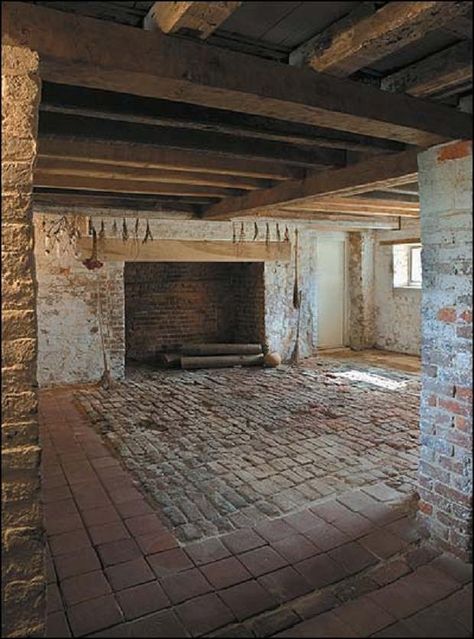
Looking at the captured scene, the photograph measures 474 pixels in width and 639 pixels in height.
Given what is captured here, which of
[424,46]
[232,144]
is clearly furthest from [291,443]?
[424,46]

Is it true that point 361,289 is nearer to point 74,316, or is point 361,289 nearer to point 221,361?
point 221,361

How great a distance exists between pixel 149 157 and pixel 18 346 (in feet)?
6.46

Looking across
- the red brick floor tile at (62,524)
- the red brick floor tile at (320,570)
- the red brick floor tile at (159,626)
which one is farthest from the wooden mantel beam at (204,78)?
the red brick floor tile at (62,524)

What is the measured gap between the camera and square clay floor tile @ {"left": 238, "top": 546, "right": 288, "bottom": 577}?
7.56 feet

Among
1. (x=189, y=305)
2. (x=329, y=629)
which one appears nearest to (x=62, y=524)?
(x=329, y=629)

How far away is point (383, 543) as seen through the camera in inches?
98.3

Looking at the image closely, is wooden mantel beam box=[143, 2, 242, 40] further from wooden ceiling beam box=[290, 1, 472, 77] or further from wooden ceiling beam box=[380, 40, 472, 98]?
wooden ceiling beam box=[380, 40, 472, 98]

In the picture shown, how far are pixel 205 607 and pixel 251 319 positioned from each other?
5886mm

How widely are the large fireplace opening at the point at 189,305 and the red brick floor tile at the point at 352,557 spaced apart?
5123 mm

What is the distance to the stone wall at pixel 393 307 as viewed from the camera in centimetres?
802

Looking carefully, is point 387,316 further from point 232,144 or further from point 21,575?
point 21,575

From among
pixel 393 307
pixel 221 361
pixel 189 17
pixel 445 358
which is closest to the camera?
pixel 189 17

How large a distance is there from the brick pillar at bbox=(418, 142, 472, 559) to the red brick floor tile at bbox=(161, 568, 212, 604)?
118cm

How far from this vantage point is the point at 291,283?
24.9 ft
